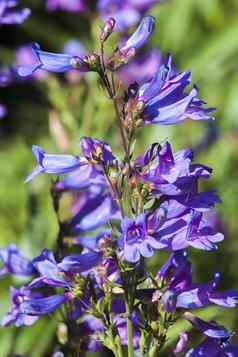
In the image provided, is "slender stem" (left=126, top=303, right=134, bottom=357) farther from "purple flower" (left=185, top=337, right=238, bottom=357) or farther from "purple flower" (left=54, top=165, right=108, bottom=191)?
"purple flower" (left=54, top=165, right=108, bottom=191)

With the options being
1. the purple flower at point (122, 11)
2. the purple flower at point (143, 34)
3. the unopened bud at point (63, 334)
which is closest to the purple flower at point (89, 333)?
the unopened bud at point (63, 334)

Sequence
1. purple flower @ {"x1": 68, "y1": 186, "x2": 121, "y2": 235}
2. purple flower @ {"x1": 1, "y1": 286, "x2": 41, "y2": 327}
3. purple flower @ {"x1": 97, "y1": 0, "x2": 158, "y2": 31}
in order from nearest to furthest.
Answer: purple flower @ {"x1": 1, "y1": 286, "x2": 41, "y2": 327} → purple flower @ {"x1": 68, "y1": 186, "x2": 121, "y2": 235} → purple flower @ {"x1": 97, "y1": 0, "x2": 158, "y2": 31}

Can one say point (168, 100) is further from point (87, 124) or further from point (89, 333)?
point (87, 124)

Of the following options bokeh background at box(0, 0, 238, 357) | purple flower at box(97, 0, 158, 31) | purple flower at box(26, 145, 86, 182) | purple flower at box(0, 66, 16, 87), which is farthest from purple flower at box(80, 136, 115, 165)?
purple flower at box(97, 0, 158, 31)

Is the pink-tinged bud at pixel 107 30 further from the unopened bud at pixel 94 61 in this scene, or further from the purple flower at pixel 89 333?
the purple flower at pixel 89 333

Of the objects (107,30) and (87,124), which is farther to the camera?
(87,124)

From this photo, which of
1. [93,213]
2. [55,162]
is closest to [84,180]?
[93,213]
